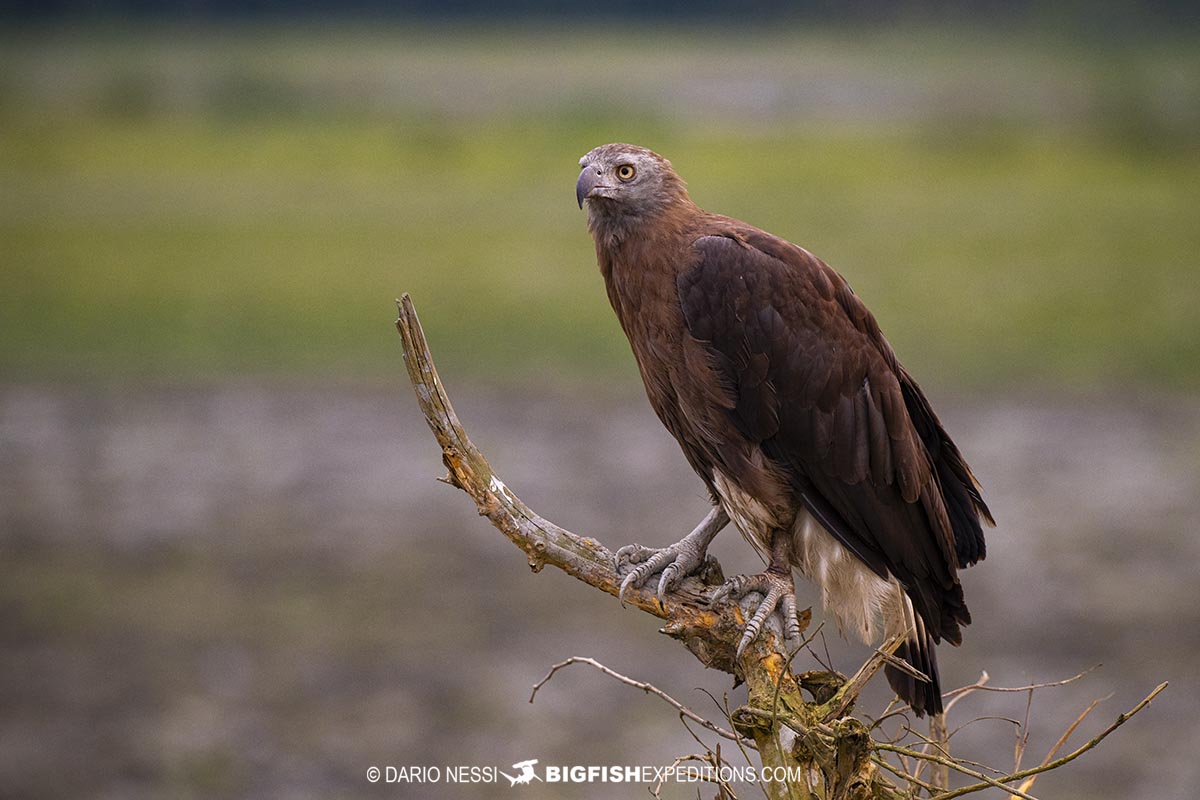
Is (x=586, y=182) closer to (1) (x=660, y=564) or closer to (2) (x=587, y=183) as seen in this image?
(2) (x=587, y=183)

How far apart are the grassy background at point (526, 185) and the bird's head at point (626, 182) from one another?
12.5m

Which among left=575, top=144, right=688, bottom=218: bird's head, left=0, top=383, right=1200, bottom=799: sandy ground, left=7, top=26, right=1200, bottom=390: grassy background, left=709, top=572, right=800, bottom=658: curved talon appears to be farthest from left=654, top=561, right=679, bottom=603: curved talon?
left=7, top=26, right=1200, bottom=390: grassy background

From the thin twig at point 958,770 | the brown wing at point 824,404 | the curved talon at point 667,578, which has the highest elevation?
the brown wing at point 824,404

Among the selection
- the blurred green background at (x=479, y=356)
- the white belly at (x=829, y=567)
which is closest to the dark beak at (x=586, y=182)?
the white belly at (x=829, y=567)

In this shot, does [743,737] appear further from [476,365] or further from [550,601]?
[476,365]

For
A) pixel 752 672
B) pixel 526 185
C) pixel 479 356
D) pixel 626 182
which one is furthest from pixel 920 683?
pixel 526 185

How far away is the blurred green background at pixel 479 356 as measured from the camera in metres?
9.34

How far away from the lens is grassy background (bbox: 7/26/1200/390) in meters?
18.4

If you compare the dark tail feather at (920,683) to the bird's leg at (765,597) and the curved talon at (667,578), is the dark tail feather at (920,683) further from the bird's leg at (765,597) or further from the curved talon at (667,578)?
the curved talon at (667,578)

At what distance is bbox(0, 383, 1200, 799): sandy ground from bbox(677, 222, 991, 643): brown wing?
255 centimetres

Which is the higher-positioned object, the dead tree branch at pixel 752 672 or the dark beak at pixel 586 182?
the dark beak at pixel 586 182

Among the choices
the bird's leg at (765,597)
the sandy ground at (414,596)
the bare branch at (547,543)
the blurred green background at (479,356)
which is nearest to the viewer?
the bare branch at (547,543)

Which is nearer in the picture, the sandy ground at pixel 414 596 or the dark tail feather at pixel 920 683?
the dark tail feather at pixel 920 683

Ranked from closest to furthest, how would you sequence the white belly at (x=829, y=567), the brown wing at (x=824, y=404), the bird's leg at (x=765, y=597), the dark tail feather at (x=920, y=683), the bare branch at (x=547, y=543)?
the bare branch at (x=547, y=543), the bird's leg at (x=765, y=597), the dark tail feather at (x=920, y=683), the brown wing at (x=824, y=404), the white belly at (x=829, y=567)
